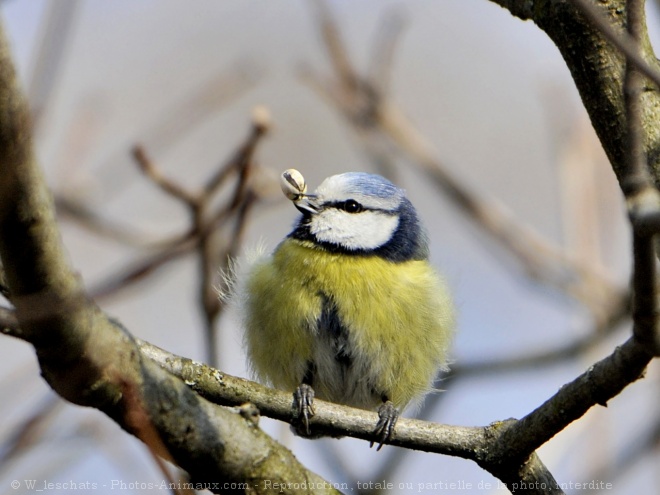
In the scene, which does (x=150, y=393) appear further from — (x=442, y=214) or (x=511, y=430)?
(x=442, y=214)

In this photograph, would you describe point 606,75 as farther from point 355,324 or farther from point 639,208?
point 355,324

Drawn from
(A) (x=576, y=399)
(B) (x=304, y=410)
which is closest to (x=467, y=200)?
(B) (x=304, y=410)

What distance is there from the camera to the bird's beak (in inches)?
127

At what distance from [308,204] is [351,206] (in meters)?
0.18

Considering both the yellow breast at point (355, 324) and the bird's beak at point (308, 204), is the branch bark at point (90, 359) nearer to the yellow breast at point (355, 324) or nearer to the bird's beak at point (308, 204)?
the yellow breast at point (355, 324)

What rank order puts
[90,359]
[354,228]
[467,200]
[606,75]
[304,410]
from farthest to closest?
[467,200] → [354,228] → [304,410] → [606,75] → [90,359]

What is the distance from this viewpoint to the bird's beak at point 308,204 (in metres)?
3.22

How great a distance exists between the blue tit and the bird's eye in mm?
89

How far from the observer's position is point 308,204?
324cm

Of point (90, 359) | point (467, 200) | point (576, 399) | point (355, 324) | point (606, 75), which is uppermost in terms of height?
point (606, 75)

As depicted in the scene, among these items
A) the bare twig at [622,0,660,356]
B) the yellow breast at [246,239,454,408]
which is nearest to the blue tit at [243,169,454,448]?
the yellow breast at [246,239,454,408]

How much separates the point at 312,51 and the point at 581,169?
363 centimetres

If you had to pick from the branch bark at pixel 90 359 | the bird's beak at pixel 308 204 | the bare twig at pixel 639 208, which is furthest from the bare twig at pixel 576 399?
the bird's beak at pixel 308 204

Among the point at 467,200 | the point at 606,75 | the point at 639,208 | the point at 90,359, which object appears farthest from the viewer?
the point at 467,200
